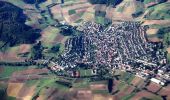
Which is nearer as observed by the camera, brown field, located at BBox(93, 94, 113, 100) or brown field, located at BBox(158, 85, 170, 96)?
brown field, located at BBox(158, 85, 170, 96)

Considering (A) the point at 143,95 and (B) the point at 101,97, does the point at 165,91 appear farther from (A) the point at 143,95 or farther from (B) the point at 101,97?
(B) the point at 101,97

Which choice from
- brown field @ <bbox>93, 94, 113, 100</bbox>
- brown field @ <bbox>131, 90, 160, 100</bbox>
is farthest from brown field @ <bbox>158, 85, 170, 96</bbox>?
brown field @ <bbox>93, 94, 113, 100</bbox>

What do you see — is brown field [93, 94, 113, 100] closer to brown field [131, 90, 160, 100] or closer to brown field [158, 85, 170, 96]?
brown field [131, 90, 160, 100]

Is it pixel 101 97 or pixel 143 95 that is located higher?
pixel 143 95

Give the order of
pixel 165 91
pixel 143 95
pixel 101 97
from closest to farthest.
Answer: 1. pixel 143 95
2. pixel 165 91
3. pixel 101 97

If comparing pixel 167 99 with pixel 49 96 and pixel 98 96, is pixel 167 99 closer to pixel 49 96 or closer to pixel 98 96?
pixel 98 96

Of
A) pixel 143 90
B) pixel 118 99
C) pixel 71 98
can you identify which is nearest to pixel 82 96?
pixel 71 98

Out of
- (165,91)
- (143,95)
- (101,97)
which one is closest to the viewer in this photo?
(143,95)

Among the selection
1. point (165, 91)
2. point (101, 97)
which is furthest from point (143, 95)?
point (101, 97)

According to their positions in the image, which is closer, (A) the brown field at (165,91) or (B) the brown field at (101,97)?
(A) the brown field at (165,91)

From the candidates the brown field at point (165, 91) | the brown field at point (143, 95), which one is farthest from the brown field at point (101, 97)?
the brown field at point (165, 91)

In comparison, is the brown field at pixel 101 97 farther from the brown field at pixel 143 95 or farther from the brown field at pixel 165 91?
the brown field at pixel 165 91

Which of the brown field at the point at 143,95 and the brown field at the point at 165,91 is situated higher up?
the brown field at the point at 165,91
